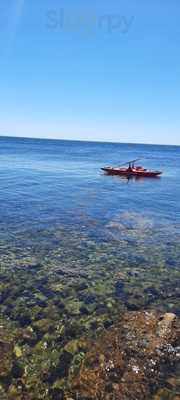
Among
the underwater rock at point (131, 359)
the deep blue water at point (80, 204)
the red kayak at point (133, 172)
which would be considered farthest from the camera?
the red kayak at point (133, 172)

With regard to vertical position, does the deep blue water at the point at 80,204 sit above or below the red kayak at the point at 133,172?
below

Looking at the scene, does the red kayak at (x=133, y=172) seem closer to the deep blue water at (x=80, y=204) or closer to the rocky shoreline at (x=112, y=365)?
the deep blue water at (x=80, y=204)

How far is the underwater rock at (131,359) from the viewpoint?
27.5ft

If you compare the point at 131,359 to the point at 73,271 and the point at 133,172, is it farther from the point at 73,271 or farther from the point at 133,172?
the point at 133,172

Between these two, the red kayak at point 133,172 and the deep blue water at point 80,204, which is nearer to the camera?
the deep blue water at point 80,204

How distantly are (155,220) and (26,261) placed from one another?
13.0m

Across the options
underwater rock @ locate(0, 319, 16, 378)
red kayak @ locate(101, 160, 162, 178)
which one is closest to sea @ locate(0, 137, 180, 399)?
underwater rock @ locate(0, 319, 16, 378)

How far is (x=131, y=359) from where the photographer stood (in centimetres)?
939

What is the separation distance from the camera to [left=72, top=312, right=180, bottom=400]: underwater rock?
838 cm

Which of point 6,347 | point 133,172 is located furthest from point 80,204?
point 133,172

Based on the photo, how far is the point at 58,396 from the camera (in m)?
8.19

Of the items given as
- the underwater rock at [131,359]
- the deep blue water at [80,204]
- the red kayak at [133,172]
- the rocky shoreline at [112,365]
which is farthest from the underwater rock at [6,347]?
the red kayak at [133,172]

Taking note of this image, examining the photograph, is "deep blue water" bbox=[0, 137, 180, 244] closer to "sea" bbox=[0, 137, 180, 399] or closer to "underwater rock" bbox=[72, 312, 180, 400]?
"sea" bbox=[0, 137, 180, 399]

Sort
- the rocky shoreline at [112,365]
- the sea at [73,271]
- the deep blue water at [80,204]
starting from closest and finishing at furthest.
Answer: the rocky shoreline at [112,365] → the sea at [73,271] → the deep blue water at [80,204]
